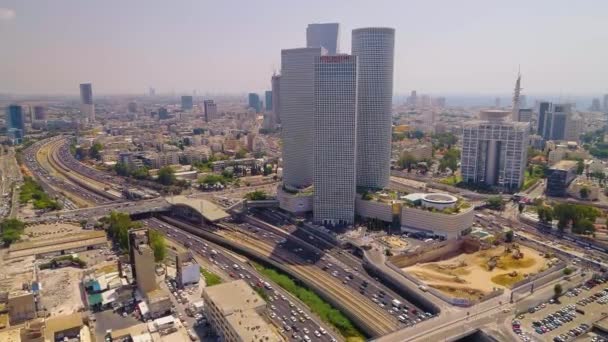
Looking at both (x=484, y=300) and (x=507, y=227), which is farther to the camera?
(x=507, y=227)

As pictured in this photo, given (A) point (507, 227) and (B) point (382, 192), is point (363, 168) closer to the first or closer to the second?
(B) point (382, 192)

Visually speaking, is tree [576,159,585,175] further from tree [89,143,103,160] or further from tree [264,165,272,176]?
tree [89,143,103,160]

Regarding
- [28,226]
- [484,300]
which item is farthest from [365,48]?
[28,226]

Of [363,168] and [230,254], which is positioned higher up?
[363,168]

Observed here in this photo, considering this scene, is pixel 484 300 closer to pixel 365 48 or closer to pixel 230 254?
pixel 230 254

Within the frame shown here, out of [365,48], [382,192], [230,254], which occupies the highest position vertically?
[365,48]

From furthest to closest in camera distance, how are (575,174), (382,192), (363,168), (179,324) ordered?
1. (575,174)
2. (363,168)
3. (382,192)
4. (179,324)

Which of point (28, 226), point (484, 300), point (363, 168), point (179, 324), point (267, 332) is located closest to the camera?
point (267, 332)

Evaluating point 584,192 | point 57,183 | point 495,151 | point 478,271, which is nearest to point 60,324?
point 478,271

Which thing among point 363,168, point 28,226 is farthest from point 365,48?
point 28,226
